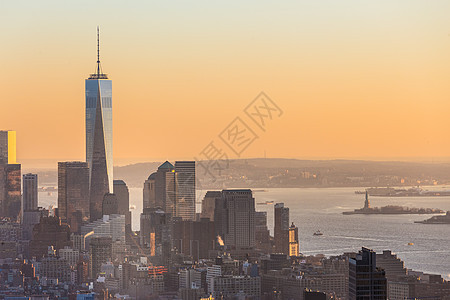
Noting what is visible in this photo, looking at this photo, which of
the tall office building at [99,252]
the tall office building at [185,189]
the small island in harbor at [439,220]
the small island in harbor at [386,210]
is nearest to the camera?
the tall office building at [99,252]

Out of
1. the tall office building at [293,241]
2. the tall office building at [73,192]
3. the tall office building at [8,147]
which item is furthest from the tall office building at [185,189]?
the tall office building at [8,147]

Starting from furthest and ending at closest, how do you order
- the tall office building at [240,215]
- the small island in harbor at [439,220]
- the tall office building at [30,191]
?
the tall office building at [30,191], the small island in harbor at [439,220], the tall office building at [240,215]

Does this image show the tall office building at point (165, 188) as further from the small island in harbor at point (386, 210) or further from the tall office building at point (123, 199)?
the small island in harbor at point (386, 210)

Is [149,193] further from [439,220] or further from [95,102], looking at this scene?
[439,220]

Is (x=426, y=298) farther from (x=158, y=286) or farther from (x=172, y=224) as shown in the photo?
(x=172, y=224)

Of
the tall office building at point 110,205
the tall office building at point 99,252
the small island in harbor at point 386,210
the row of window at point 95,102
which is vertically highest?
the row of window at point 95,102

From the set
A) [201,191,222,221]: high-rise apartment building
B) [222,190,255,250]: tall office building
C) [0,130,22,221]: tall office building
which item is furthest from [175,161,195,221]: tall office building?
[0,130,22,221]: tall office building

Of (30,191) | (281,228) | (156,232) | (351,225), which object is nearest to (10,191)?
(30,191)
